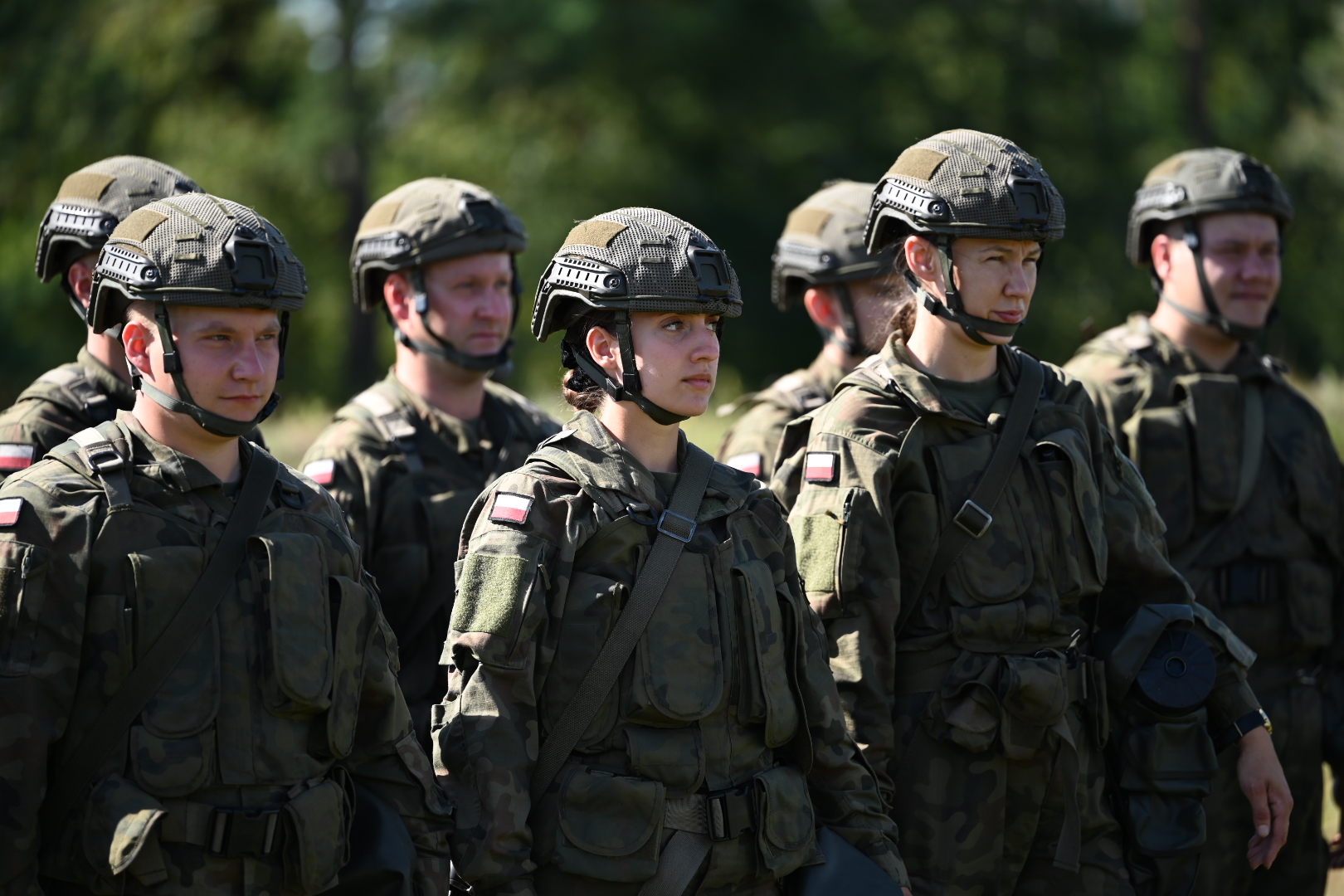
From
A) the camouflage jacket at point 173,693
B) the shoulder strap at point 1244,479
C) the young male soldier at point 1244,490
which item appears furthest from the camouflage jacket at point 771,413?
the camouflage jacket at point 173,693

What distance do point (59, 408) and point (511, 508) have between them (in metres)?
2.40

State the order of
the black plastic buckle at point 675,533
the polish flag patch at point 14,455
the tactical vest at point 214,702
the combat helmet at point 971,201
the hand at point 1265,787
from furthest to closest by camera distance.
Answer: the polish flag patch at point 14,455, the hand at point 1265,787, the combat helmet at point 971,201, the black plastic buckle at point 675,533, the tactical vest at point 214,702

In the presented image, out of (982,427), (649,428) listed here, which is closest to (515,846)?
(649,428)

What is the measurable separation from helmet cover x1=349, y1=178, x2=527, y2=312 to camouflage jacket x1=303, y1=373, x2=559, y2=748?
614 millimetres

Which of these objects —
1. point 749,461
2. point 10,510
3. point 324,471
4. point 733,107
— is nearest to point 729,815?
point 10,510

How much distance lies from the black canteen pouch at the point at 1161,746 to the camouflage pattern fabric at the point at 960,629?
98 millimetres

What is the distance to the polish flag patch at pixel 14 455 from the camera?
5.46m

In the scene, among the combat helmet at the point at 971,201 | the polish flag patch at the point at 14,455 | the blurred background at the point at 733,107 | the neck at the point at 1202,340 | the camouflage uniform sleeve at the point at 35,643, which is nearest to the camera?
the camouflage uniform sleeve at the point at 35,643

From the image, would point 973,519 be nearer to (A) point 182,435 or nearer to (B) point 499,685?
(B) point 499,685

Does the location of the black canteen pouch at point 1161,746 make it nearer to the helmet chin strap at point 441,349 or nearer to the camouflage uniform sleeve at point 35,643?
the helmet chin strap at point 441,349

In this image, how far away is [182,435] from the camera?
4.14 m

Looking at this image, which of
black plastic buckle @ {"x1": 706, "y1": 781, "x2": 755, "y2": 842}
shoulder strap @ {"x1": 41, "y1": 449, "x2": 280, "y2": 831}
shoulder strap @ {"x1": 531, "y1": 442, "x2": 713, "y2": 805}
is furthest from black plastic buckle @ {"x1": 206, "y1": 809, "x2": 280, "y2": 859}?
black plastic buckle @ {"x1": 706, "y1": 781, "x2": 755, "y2": 842}

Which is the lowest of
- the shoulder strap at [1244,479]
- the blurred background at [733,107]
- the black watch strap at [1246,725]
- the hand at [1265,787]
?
the hand at [1265,787]

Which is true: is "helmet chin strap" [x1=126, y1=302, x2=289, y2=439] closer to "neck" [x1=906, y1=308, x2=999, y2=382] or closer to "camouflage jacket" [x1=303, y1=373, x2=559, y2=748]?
"camouflage jacket" [x1=303, y1=373, x2=559, y2=748]
